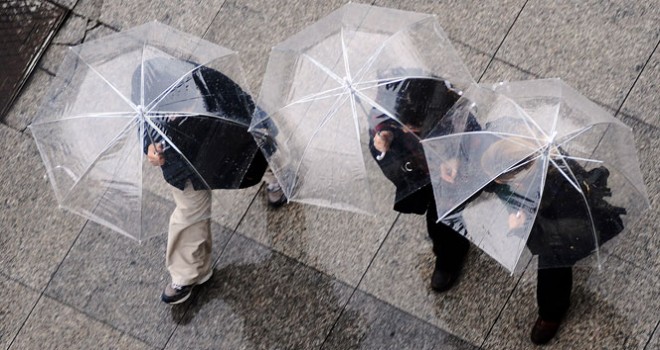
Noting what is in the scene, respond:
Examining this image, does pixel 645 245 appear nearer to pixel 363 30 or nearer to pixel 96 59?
pixel 363 30

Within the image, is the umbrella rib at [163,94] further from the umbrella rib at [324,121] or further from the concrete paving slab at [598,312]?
the concrete paving slab at [598,312]

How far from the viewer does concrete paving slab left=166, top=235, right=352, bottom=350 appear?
5.69 meters

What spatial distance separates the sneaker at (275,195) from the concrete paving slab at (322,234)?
0.05 metres

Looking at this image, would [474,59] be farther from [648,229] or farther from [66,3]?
[66,3]

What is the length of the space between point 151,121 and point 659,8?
3304mm

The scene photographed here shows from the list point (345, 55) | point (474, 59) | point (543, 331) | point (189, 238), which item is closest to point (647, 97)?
point (474, 59)

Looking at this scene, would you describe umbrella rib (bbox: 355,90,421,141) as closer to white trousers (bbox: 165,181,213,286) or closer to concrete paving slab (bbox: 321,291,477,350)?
white trousers (bbox: 165,181,213,286)

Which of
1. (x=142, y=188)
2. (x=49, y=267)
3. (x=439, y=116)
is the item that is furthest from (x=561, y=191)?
(x=49, y=267)

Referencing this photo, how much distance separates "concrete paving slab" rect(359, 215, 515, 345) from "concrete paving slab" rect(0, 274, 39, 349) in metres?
2.16

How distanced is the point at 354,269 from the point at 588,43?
6.70 feet

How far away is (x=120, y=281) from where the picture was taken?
591 cm

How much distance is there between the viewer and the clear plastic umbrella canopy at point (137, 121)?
182 inches

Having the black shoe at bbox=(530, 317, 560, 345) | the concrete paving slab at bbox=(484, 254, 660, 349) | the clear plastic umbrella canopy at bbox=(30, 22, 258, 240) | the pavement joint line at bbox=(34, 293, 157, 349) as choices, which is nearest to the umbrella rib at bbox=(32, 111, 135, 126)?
the clear plastic umbrella canopy at bbox=(30, 22, 258, 240)

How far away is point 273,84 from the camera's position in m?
4.76
